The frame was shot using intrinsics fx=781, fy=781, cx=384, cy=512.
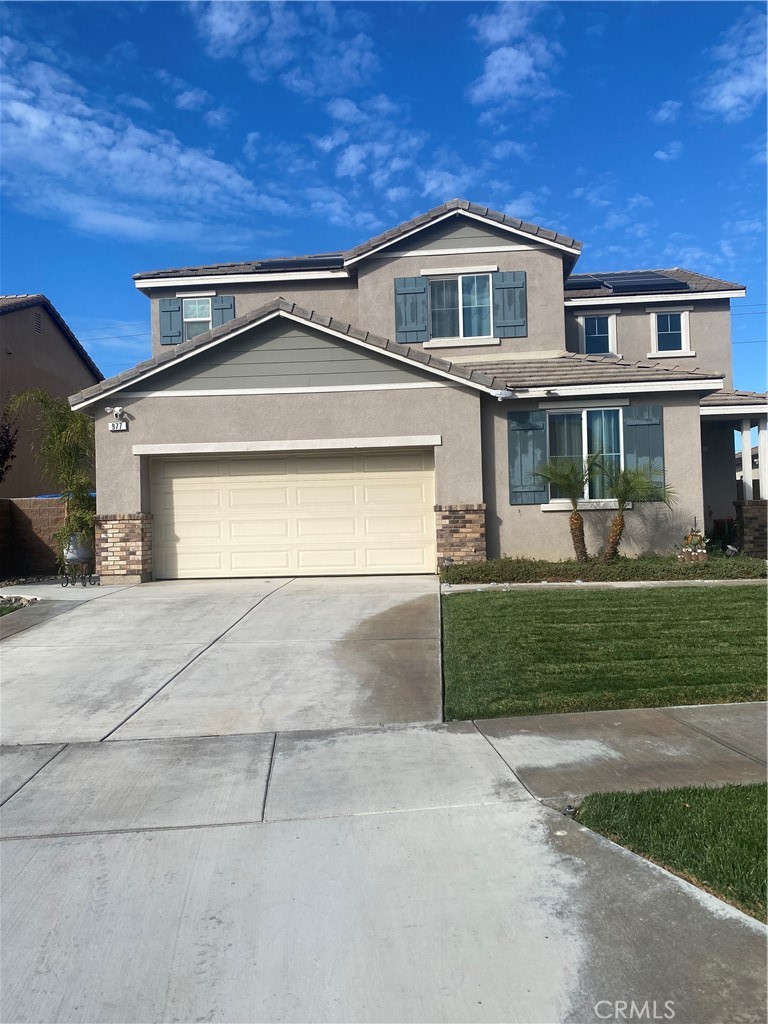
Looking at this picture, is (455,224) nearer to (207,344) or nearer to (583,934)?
(207,344)

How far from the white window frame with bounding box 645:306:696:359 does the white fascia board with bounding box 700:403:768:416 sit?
137 inches

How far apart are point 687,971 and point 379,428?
10833 millimetres

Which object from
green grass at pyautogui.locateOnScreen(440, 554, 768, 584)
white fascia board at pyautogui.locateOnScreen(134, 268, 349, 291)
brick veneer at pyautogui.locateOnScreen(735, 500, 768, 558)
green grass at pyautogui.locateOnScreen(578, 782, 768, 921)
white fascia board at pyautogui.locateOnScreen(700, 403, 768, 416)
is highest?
white fascia board at pyautogui.locateOnScreen(134, 268, 349, 291)

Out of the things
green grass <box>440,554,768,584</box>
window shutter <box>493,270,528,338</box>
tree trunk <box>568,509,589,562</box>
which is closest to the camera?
green grass <box>440,554,768,584</box>

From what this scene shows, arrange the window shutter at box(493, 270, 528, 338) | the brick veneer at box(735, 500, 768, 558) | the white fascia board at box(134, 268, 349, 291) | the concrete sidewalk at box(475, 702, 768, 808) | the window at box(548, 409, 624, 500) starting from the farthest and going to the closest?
1. the white fascia board at box(134, 268, 349, 291)
2. the window shutter at box(493, 270, 528, 338)
3. the brick veneer at box(735, 500, 768, 558)
4. the window at box(548, 409, 624, 500)
5. the concrete sidewalk at box(475, 702, 768, 808)

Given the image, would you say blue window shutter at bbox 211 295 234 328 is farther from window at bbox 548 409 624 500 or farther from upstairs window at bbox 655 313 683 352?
upstairs window at bbox 655 313 683 352

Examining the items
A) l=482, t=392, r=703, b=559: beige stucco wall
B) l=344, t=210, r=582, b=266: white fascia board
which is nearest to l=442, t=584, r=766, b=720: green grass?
l=482, t=392, r=703, b=559: beige stucco wall

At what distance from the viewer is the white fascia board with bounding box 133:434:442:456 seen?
13.2 m

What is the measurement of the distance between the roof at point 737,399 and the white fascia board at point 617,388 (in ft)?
8.23

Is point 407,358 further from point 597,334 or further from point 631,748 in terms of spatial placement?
point 631,748

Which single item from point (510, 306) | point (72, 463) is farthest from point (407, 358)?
point (72, 463)

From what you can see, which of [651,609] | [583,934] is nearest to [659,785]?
[583,934]

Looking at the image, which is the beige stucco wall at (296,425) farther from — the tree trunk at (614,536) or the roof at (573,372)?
the tree trunk at (614,536)

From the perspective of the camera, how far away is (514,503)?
13539 millimetres
